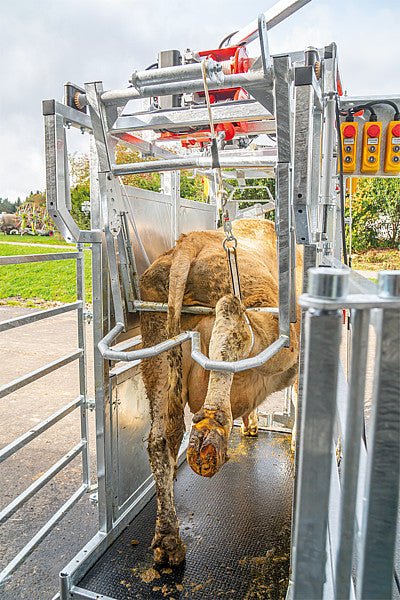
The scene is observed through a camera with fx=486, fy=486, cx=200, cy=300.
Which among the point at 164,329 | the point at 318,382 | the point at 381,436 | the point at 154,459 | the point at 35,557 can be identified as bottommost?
the point at 35,557

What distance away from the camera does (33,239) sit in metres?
23.3

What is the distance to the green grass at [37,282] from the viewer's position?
15.8 meters

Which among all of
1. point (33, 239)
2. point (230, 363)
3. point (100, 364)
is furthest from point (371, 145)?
point (33, 239)

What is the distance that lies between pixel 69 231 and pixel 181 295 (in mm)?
703

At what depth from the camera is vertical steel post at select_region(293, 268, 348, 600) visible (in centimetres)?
87

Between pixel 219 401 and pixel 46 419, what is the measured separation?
156cm

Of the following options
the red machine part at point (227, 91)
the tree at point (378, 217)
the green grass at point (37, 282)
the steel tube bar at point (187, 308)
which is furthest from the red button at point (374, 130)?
the tree at point (378, 217)

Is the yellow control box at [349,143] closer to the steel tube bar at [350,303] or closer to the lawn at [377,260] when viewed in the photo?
the steel tube bar at [350,303]

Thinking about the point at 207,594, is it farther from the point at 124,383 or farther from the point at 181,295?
the point at 181,295

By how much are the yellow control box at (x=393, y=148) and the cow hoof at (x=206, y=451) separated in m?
2.51

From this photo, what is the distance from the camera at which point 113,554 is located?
3.00m

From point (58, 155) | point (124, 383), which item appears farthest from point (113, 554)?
point (58, 155)

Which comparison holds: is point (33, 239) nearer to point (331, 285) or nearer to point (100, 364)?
point (100, 364)

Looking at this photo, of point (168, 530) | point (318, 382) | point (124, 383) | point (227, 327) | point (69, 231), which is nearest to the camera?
point (318, 382)
